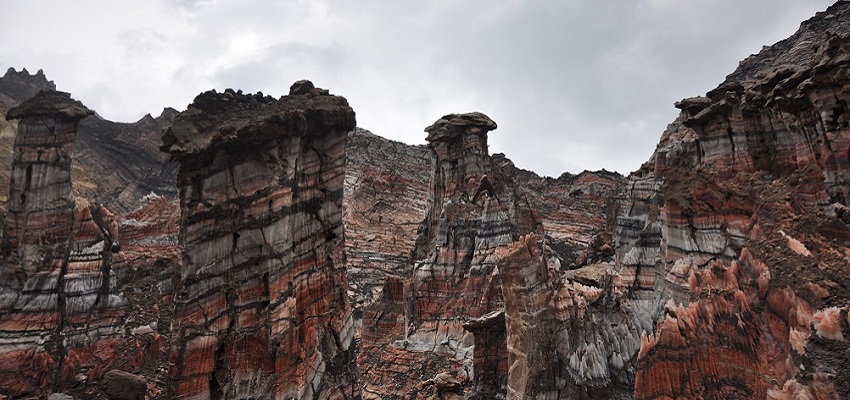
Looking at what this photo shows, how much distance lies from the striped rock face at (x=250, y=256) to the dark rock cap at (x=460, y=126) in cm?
1748

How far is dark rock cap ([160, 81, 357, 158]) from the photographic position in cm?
980

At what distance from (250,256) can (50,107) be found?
16995 millimetres

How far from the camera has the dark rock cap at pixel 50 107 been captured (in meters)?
19.2

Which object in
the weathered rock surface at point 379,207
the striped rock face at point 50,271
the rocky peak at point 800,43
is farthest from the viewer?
the weathered rock surface at point 379,207

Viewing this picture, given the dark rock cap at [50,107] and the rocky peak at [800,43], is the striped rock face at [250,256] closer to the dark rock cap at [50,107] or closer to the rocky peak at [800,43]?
the dark rock cap at [50,107]

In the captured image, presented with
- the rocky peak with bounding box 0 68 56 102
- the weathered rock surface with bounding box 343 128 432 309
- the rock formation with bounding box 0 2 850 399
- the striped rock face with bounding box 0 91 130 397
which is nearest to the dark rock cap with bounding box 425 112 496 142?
the rock formation with bounding box 0 2 850 399

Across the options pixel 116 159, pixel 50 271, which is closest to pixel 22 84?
pixel 116 159

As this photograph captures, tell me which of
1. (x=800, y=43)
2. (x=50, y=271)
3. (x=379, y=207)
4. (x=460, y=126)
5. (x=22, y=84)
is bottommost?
(x=50, y=271)

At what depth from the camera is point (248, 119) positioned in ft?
33.7

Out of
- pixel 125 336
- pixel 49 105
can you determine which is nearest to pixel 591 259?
pixel 125 336

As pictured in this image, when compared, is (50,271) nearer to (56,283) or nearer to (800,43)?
(56,283)

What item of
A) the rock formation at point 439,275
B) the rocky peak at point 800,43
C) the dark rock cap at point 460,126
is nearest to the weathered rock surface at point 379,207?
the dark rock cap at point 460,126

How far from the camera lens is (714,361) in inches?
227

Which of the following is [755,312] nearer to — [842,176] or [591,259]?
[842,176]
